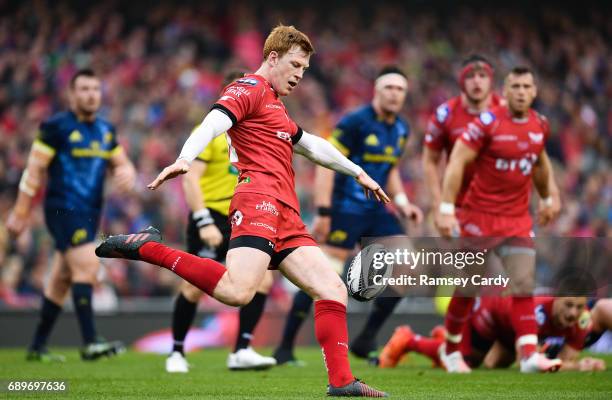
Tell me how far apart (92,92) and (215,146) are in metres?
1.93

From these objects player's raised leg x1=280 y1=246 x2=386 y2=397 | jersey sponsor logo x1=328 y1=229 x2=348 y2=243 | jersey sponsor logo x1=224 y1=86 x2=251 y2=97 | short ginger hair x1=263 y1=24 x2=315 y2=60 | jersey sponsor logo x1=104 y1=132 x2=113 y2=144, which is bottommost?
player's raised leg x1=280 y1=246 x2=386 y2=397

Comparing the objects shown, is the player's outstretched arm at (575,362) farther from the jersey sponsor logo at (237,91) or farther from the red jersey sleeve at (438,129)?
the jersey sponsor logo at (237,91)

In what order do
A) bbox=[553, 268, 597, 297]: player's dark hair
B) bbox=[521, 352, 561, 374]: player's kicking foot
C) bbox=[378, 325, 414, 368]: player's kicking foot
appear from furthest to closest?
bbox=[378, 325, 414, 368]: player's kicking foot
bbox=[553, 268, 597, 297]: player's dark hair
bbox=[521, 352, 561, 374]: player's kicking foot

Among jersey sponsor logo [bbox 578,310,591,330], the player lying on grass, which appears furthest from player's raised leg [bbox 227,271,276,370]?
jersey sponsor logo [bbox 578,310,591,330]

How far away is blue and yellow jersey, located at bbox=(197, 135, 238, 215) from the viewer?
8.62 metres

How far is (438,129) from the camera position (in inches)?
368

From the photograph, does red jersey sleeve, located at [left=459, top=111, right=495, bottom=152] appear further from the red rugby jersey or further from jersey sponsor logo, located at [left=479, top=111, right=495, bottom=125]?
the red rugby jersey

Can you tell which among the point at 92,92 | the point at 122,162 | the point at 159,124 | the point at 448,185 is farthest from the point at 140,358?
the point at 159,124

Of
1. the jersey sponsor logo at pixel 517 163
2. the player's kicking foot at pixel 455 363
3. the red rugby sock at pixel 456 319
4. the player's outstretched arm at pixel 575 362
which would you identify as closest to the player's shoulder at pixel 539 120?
the jersey sponsor logo at pixel 517 163

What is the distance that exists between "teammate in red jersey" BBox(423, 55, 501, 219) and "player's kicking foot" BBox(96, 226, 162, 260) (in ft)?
12.1

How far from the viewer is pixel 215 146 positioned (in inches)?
339

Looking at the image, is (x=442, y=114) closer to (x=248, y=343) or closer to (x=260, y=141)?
(x=248, y=343)

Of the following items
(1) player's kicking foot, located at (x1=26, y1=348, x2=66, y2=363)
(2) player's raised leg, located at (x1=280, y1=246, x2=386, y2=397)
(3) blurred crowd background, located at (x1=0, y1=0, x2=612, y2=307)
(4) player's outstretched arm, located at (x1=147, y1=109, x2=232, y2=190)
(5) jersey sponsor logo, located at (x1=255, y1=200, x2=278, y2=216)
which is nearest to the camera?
(4) player's outstretched arm, located at (x1=147, y1=109, x2=232, y2=190)

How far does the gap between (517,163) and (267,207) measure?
3.04 metres
